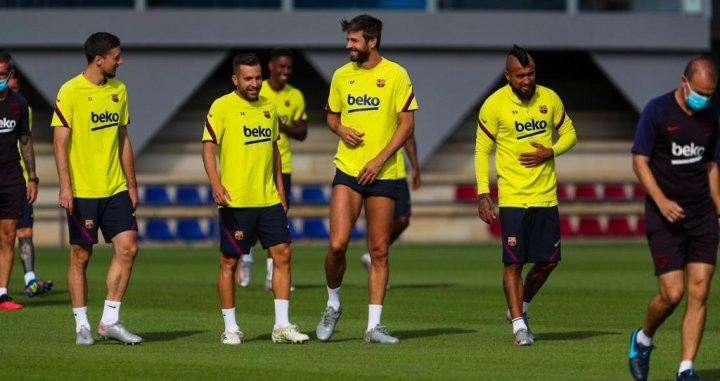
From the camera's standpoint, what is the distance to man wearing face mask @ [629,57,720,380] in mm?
9016

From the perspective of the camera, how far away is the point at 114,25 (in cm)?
3231

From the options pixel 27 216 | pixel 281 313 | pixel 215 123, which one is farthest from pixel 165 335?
pixel 27 216

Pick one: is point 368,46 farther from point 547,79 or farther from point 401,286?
point 547,79

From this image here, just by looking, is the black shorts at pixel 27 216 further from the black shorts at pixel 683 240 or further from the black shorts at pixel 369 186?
the black shorts at pixel 683 240

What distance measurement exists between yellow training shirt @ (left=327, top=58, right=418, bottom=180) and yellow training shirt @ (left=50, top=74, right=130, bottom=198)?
176cm

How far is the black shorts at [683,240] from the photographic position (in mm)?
9102

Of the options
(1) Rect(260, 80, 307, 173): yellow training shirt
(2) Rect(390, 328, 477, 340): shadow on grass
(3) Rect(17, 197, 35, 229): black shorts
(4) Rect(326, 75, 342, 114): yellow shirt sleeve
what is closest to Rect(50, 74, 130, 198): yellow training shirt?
(4) Rect(326, 75, 342, 114): yellow shirt sleeve

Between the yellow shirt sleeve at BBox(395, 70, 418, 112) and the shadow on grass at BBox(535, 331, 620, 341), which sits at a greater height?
the yellow shirt sleeve at BBox(395, 70, 418, 112)

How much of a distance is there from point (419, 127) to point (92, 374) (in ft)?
81.4

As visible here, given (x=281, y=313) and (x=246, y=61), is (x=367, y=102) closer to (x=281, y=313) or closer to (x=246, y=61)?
(x=246, y=61)

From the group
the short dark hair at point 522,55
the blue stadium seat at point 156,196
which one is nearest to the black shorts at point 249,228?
the short dark hair at point 522,55

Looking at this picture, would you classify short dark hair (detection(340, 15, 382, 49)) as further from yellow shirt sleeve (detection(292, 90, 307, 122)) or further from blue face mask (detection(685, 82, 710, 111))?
yellow shirt sleeve (detection(292, 90, 307, 122))

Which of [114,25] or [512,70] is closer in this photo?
[512,70]

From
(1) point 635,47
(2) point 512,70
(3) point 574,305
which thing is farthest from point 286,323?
(1) point 635,47
